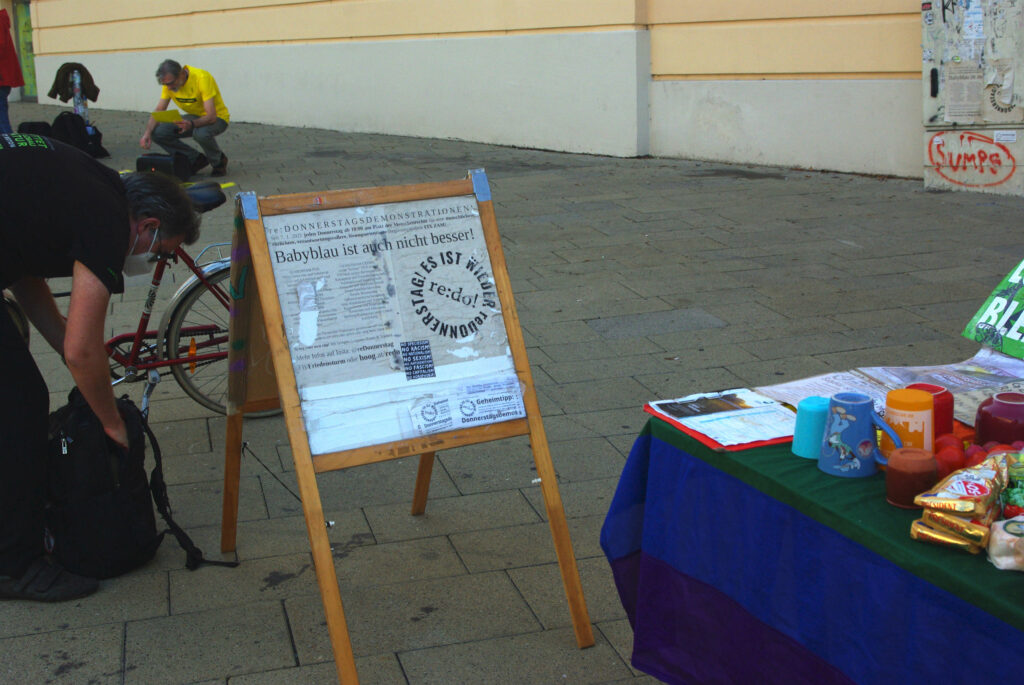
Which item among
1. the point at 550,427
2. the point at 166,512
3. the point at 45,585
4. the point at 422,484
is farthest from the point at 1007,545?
the point at 550,427

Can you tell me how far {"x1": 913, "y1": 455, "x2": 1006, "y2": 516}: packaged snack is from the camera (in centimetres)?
179

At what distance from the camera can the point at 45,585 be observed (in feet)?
10.7

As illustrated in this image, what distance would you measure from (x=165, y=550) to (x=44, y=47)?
20.3 m

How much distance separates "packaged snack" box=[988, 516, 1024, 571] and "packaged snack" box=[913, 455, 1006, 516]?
47mm

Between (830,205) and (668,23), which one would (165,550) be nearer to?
(830,205)

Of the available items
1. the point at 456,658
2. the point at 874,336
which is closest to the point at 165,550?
the point at 456,658

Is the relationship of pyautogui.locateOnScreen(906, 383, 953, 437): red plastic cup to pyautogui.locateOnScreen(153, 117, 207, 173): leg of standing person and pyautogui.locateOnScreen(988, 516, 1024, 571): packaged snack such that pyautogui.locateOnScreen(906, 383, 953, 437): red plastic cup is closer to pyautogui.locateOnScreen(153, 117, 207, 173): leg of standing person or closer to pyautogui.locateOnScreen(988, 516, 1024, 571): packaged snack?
pyautogui.locateOnScreen(988, 516, 1024, 571): packaged snack

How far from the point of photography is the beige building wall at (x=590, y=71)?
9.54 m

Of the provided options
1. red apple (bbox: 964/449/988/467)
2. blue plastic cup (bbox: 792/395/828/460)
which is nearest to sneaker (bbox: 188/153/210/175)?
blue plastic cup (bbox: 792/395/828/460)

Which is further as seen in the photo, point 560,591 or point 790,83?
point 790,83

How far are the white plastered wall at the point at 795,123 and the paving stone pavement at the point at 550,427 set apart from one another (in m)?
0.24

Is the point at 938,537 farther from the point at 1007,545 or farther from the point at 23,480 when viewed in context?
the point at 23,480

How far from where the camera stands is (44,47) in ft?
69.1

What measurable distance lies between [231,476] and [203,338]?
1460 millimetres
